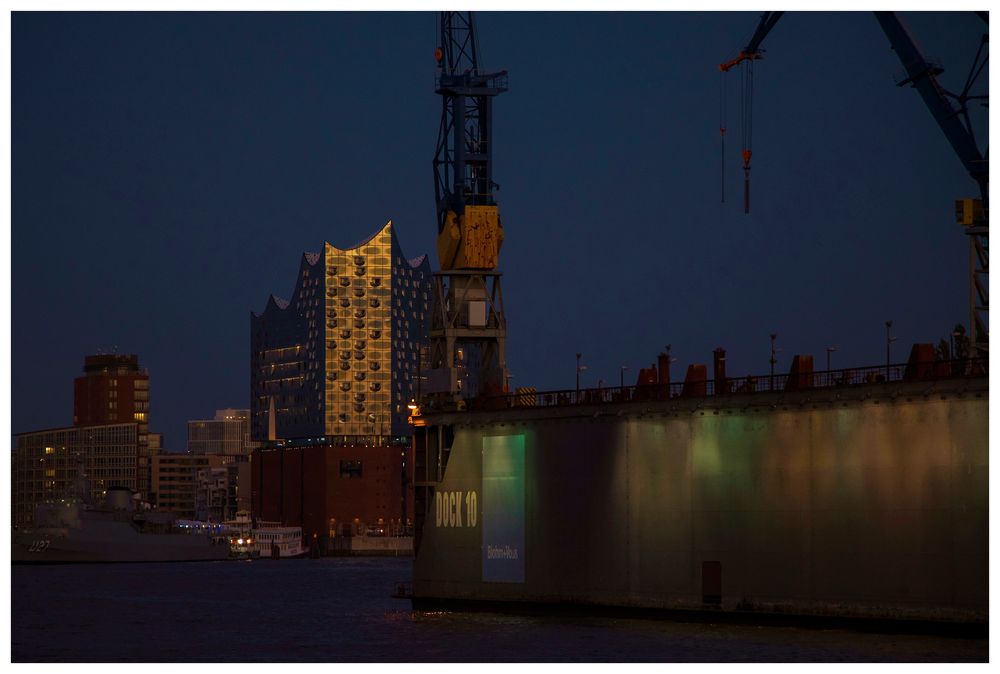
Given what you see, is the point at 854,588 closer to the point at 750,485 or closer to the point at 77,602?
the point at 750,485

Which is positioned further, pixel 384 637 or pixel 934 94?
pixel 934 94

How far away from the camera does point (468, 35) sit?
99.8 meters

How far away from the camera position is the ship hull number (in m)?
84.8

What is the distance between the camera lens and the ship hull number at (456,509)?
84.8m

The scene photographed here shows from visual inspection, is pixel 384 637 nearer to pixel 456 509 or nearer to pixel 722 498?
pixel 456 509

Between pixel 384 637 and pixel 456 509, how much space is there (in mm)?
12433

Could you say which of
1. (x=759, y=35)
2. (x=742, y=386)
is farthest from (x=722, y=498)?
(x=759, y=35)

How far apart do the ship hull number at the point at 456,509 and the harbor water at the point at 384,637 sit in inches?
175

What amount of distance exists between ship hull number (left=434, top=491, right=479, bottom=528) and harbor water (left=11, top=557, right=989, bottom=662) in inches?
175

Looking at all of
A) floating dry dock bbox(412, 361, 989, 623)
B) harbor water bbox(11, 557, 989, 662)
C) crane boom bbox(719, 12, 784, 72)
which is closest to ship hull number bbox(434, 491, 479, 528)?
floating dry dock bbox(412, 361, 989, 623)

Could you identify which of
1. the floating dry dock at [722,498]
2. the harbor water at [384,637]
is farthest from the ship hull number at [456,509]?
the harbor water at [384,637]

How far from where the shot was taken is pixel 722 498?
72.3m

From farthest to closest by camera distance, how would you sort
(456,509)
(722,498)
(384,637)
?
(456,509)
(384,637)
(722,498)
